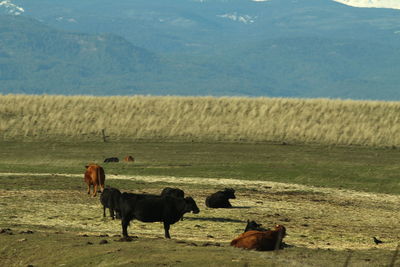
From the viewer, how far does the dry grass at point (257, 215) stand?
2623 cm

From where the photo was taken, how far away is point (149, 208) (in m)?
23.4

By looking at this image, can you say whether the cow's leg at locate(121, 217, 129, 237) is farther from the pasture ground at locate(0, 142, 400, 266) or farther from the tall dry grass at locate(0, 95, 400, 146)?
the tall dry grass at locate(0, 95, 400, 146)

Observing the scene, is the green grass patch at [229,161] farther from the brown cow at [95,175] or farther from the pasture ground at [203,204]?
the brown cow at [95,175]

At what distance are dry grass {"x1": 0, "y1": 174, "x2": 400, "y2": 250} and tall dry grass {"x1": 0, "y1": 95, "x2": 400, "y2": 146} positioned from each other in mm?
27992

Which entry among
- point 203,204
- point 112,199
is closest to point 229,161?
point 203,204

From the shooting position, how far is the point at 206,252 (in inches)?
819

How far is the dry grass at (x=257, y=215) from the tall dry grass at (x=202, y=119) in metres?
28.0

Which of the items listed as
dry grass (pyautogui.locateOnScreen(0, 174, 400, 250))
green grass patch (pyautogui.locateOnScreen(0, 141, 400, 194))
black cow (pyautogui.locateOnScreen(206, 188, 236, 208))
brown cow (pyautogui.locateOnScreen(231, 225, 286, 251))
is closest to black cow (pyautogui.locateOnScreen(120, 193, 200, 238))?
dry grass (pyautogui.locateOnScreen(0, 174, 400, 250))

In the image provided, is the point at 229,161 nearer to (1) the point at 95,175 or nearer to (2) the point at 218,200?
(1) the point at 95,175

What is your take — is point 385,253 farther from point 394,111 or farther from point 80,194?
point 394,111

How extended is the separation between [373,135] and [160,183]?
30.4 m

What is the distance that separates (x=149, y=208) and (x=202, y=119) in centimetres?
5129

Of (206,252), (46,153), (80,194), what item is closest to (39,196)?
(80,194)

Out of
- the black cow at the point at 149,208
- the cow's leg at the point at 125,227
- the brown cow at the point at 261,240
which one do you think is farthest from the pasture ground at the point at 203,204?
the black cow at the point at 149,208
